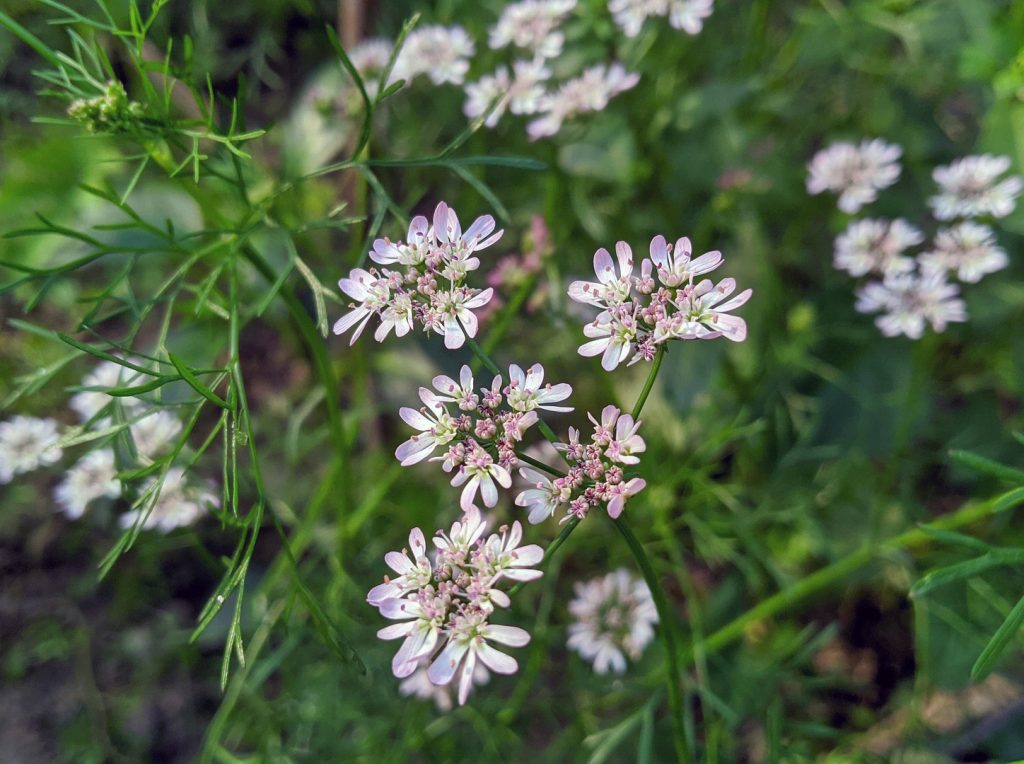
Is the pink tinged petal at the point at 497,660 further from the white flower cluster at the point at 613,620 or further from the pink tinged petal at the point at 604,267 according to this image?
the white flower cluster at the point at 613,620

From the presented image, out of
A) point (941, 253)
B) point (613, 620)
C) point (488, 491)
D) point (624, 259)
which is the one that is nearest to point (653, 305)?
point (624, 259)

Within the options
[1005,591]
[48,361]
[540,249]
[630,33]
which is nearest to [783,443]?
[1005,591]

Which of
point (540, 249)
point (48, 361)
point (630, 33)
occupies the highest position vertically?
point (630, 33)

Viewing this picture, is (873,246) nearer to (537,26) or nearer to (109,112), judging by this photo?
(537,26)

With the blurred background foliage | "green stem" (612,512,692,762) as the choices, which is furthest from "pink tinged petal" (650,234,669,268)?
the blurred background foliage

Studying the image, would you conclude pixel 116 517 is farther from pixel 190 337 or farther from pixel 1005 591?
pixel 1005 591

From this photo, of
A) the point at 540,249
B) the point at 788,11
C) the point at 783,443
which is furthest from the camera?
the point at 788,11
